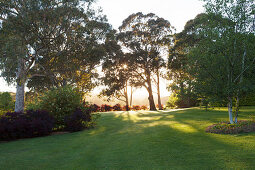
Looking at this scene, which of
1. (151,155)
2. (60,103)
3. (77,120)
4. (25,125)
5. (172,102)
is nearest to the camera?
(151,155)

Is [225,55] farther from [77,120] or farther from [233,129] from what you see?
[77,120]

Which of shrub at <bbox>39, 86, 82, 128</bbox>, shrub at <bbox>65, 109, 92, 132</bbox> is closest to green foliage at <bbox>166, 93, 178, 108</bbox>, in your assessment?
shrub at <bbox>39, 86, 82, 128</bbox>

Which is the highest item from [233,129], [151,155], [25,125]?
[25,125]

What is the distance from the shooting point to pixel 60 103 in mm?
13336

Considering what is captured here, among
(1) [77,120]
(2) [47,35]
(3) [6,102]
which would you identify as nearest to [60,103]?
(1) [77,120]

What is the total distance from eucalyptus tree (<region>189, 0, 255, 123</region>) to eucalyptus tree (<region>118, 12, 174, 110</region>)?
70.8ft

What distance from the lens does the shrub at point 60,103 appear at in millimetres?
13062

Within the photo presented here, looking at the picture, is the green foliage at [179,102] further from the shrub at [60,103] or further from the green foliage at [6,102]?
the green foliage at [6,102]

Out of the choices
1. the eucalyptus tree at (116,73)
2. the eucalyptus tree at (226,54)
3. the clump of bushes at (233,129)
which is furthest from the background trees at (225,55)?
the eucalyptus tree at (116,73)

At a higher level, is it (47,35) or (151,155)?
(47,35)

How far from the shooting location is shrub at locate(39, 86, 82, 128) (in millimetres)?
13062

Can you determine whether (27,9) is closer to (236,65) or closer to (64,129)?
(64,129)

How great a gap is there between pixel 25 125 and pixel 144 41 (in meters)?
25.6

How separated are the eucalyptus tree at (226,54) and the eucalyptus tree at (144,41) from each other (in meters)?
21.6
